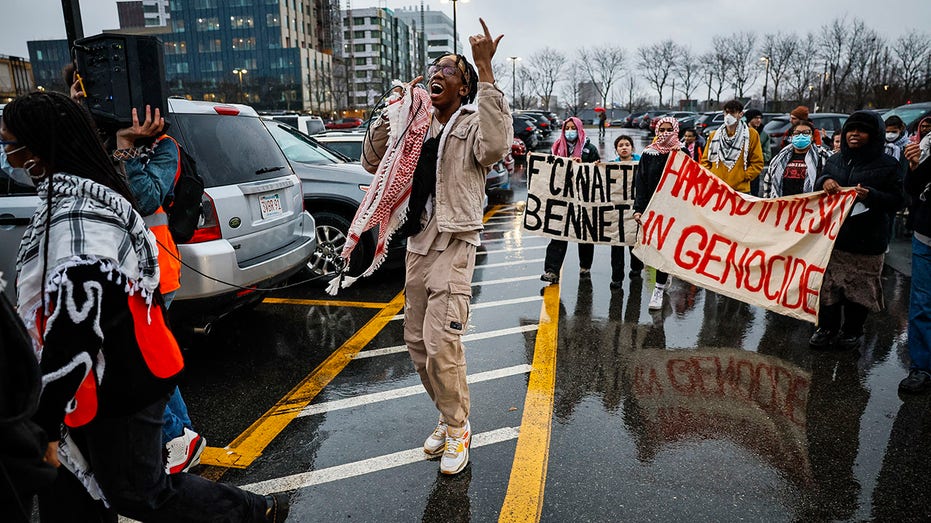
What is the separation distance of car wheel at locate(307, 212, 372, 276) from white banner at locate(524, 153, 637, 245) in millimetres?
1966

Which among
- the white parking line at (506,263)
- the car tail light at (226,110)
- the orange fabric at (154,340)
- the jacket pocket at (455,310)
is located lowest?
the white parking line at (506,263)

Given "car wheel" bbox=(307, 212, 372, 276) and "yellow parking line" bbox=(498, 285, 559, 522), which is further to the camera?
"car wheel" bbox=(307, 212, 372, 276)

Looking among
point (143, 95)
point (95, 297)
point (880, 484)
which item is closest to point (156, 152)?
point (143, 95)

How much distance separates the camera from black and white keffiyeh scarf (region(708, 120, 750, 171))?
23.4 feet

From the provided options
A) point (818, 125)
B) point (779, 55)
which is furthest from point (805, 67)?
point (818, 125)

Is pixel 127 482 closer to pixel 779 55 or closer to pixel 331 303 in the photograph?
pixel 331 303

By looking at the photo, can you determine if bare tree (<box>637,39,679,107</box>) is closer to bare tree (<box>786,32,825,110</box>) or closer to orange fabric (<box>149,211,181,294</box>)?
bare tree (<box>786,32,825,110</box>)

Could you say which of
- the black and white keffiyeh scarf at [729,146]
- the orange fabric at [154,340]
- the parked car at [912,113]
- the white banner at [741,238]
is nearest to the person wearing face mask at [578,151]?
the white banner at [741,238]

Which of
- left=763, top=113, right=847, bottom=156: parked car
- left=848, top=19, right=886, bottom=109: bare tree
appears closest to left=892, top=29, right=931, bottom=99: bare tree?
left=848, top=19, right=886, bottom=109: bare tree

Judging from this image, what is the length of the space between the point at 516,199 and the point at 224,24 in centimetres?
10329

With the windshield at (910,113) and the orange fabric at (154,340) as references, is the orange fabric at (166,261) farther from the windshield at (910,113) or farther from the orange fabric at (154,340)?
the windshield at (910,113)

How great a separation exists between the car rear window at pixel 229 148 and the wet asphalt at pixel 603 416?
1398mm

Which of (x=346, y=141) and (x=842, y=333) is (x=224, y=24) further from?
(x=842, y=333)

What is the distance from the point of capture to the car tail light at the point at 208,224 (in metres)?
4.15
